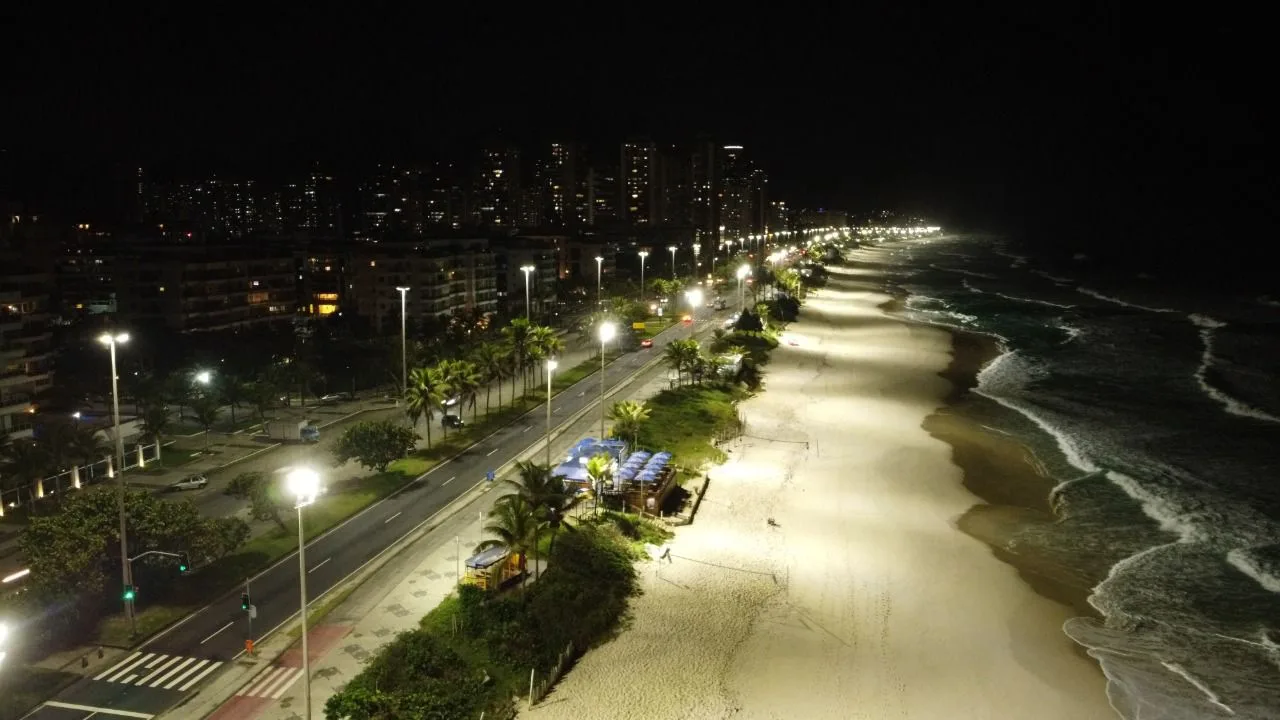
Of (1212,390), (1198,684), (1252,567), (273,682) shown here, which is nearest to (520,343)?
(273,682)

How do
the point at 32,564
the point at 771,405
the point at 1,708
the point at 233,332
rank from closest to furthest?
1. the point at 1,708
2. the point at 32,564
3. the point at 771,405
4. the point at 233,332

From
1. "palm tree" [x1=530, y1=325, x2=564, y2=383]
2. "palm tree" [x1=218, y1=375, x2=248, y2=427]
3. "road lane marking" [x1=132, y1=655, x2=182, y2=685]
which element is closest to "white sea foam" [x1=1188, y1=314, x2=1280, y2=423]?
"palm tree" [x1=530, y1=325, x2=564, y2=383]

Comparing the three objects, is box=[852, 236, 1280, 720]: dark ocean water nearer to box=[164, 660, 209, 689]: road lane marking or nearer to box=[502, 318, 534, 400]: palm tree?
box=[164, 660, 209, 689]: road lane marking

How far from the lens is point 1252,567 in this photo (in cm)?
3594

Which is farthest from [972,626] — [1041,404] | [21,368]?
[21,368]

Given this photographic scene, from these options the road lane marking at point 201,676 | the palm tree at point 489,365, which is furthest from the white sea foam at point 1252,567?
the palm tree at point 489,365

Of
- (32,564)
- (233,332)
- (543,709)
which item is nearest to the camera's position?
(543,709)

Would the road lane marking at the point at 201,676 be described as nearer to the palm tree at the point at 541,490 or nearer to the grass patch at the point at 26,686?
the grass patch at the point at 26,686

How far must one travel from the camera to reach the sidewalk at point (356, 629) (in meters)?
22.9

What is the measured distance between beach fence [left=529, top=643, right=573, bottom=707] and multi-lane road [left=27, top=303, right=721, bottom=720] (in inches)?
345

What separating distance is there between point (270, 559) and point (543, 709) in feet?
46.2

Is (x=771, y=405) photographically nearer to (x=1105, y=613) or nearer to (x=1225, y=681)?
(x=1105, y=613)

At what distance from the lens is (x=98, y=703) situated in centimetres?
2308

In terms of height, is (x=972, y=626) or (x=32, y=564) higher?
(x=32, y=564)
